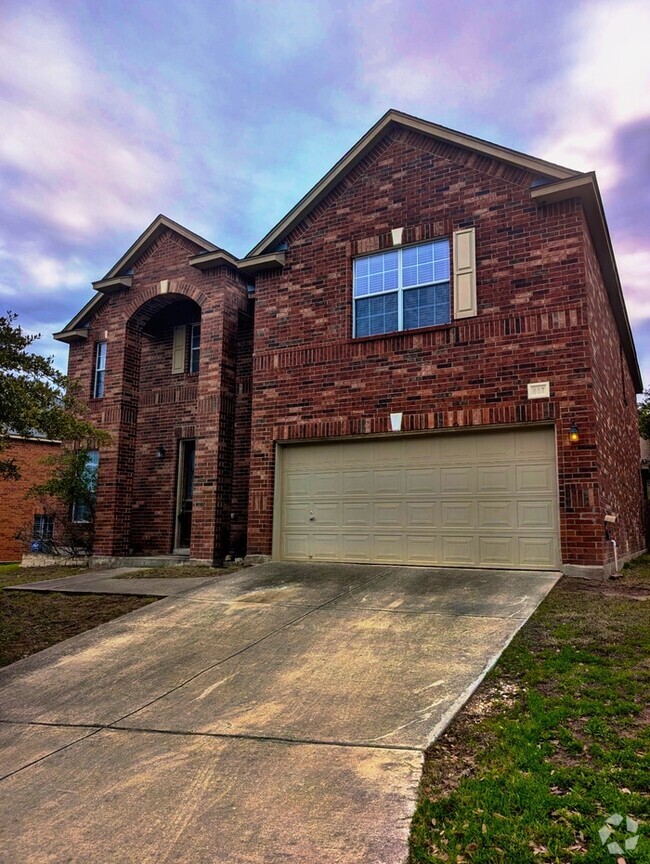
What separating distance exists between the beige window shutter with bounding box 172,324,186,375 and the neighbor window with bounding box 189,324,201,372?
0.21 metres

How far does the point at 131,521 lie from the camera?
14617 mm

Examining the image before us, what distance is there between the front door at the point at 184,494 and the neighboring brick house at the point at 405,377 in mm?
48

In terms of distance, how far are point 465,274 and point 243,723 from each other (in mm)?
8294

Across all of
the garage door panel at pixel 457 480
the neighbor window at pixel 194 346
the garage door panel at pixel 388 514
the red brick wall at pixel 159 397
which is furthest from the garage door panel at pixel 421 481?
the neighbor window at pixel 194 346

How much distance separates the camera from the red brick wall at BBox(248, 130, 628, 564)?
9.49 m

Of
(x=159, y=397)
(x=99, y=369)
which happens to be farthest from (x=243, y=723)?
(x=99, y=369)

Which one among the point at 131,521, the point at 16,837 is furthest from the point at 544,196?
the point at 131,521

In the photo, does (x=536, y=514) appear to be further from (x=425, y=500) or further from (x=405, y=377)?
(x=405, y=377)

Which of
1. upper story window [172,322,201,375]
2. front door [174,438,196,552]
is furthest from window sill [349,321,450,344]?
front door [174,438,196,552]

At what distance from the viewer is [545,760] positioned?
141 inches

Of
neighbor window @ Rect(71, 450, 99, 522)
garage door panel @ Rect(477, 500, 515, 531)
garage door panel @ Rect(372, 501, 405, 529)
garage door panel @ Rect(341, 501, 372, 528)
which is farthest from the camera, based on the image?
neighbor window @ Rect(71, 450, 99, 522)

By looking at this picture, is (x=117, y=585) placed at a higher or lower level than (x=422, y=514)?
lower

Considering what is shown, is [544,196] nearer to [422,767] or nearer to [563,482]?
[563,482]

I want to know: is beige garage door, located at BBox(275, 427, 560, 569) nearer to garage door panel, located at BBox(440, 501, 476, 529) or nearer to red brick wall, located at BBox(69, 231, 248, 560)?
garage door panel, located at BBox(440, 501, 476, 529)
